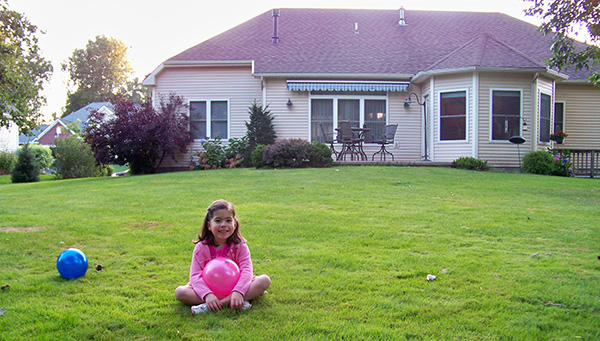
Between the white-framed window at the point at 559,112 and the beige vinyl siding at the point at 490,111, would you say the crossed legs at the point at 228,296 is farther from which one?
the white-framed window at the point at 559,112

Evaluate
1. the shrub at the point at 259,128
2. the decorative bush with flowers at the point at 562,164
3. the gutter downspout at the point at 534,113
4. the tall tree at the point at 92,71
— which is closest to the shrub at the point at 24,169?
the shrub at the point at 259,128

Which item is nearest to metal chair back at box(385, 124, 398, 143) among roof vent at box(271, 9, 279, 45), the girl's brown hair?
roof vent at box(271, 9, 279, 45)

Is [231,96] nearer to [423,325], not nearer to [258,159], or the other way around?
[258,159]

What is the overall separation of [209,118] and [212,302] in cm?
1496

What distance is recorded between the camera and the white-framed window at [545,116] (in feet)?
51.8

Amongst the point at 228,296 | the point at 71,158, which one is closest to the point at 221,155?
the point at 71,158

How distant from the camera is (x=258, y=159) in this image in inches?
564

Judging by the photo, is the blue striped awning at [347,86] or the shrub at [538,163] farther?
the blue striped awning at [347,86]

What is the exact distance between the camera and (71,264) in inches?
152

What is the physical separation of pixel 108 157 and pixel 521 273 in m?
14.4

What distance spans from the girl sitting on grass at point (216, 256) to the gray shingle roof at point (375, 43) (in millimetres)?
13188

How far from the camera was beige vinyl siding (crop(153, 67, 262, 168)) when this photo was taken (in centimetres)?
1756

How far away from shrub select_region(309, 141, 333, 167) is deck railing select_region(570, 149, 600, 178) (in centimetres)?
833

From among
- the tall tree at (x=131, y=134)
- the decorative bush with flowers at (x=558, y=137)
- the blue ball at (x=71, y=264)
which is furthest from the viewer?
the decorative bush with flowers at (x=558, y=137)
